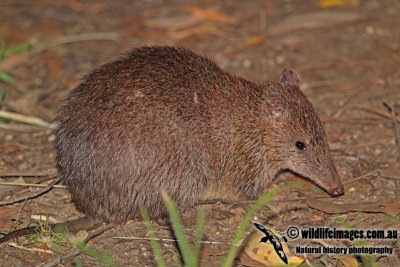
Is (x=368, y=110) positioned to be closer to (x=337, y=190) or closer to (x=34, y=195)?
(x=337, y=190)

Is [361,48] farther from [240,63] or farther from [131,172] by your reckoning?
[131,172]

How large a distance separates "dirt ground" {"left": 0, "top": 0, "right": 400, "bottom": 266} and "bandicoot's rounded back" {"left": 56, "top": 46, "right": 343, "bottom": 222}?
1.26ft

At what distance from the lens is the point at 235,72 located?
8.65 metres

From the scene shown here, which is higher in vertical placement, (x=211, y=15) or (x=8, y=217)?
(x=211, y=15)

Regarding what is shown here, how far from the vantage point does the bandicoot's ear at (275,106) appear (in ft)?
18.9

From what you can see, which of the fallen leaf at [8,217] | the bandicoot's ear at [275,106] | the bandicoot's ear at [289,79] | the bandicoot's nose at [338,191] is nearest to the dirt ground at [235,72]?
the fallen leaf at [8,217]

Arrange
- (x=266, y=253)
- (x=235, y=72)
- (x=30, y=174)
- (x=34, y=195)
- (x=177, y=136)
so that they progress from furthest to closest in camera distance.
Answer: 1. (x=235, y=72)
2. (x=30, y=174)
3. (x=34, y=195)
4. (x=177, y=136)
5. (x=266, y=253)

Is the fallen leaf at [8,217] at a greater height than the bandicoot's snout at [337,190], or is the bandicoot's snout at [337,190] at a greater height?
the bandicoot's snout at [337,190]

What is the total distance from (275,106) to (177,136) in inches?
44.7

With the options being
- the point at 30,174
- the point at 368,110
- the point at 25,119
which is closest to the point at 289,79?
the point at 368,110

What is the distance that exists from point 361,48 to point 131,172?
5328mm

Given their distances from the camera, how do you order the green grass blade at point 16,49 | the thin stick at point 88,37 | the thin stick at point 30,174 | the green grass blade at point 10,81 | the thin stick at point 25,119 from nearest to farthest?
the thin stick at point 30,174
the thin stick at point 25,119
the green grass blade at point 10,81
the green grass blade at point 16,49
the thin stick at point 88,37

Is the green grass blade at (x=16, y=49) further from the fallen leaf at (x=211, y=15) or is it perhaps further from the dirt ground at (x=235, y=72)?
the fallen leaf at (x=211, y=15)

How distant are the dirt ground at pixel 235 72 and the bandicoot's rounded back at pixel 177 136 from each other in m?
0.39
